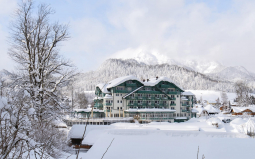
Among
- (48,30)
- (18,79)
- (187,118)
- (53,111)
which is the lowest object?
(187,118)

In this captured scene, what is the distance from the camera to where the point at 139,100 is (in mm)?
44156

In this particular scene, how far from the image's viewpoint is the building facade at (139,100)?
42062 mm

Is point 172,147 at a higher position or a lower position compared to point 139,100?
lower

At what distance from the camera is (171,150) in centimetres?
1044

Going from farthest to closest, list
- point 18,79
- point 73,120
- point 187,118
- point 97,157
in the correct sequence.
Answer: point 187,118, point 73,120, point 18,79, point 97,157

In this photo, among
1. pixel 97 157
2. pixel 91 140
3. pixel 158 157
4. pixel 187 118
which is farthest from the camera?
pixel 187 118

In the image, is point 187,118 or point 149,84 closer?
point 149,84

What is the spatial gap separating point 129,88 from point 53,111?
3285 centimetres

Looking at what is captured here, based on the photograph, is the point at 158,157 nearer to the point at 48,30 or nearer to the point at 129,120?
the point at 48,30

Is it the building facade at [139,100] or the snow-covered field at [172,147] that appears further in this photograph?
the building facade at [139,100]

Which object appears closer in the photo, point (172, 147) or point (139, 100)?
point (172, 147)

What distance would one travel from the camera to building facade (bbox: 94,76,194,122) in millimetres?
42062

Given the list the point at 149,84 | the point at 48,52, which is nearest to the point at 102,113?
the point at 149,84

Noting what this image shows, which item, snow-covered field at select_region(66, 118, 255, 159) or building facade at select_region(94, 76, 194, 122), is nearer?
snow-covered field at select_region(66, 118, 255, 159)
